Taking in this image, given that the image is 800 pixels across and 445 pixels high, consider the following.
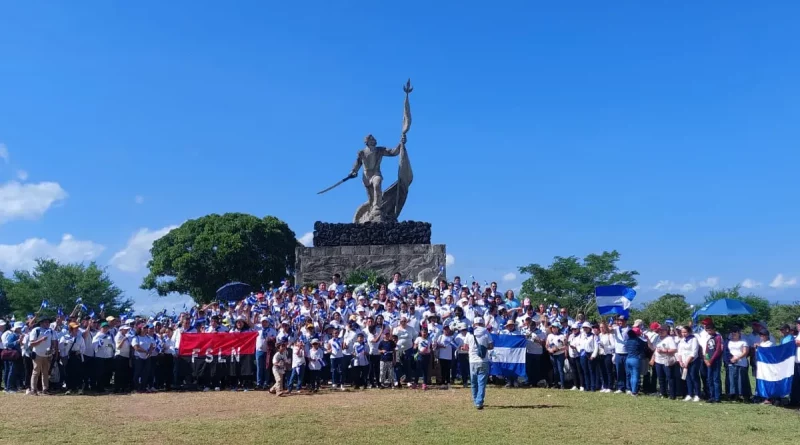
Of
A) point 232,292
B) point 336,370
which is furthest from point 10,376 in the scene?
point 232,292

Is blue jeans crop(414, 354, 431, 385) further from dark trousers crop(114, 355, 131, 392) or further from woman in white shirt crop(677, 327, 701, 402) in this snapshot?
dark trousers crop(114, 355, 131, 392)

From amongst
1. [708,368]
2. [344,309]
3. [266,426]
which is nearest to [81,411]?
[266,426]

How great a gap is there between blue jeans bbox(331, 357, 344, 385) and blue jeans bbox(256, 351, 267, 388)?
1599mm

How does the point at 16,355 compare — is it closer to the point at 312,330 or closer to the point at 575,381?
the point at 312,330

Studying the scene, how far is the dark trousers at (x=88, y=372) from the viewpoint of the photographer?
1605cm

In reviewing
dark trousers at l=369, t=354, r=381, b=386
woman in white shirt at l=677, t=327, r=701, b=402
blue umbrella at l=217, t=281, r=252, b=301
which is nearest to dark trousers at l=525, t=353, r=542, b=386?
woman in white shirt at l=677, t=327, r=701, b=402

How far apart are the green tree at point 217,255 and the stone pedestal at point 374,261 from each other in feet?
57.9

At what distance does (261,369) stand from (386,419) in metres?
5.46

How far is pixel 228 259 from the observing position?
45.4 m

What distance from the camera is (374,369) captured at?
1670cm

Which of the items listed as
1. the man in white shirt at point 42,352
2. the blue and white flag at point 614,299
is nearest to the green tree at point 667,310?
the blue and white flag at point 614,299

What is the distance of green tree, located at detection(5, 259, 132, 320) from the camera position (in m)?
43.6

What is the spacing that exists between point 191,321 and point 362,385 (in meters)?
4.75

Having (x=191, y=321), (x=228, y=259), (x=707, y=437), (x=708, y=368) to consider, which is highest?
(x=228, y=259)
